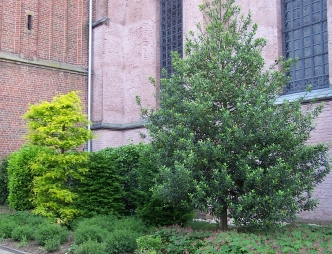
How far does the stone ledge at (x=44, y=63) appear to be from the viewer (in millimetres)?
17797

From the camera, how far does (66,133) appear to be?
1206 centimetres

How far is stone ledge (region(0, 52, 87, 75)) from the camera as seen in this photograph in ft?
58.4

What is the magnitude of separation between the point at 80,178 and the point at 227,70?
5361 millimetres

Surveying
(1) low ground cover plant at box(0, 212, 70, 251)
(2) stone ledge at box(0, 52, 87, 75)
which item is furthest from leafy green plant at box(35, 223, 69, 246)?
(2) stone ledge at box(0, 52, 87, 75)

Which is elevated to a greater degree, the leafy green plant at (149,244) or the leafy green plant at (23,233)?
the leafy green plant at (149,244)

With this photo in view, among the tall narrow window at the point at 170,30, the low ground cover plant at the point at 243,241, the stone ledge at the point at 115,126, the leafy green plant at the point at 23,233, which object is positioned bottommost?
the leafy green plant at the point at 23,233

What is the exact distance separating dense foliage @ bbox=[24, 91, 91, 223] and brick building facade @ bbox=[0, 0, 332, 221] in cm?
539

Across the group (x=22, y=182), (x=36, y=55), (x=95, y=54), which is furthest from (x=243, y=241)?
(x=95, y=54)

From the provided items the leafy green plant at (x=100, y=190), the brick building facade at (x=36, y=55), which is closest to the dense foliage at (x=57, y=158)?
the leafy green plant at (x=100, y=190)

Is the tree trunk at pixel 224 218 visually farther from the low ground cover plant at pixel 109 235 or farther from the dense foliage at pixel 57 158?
the dense foliage at pixel 57 158

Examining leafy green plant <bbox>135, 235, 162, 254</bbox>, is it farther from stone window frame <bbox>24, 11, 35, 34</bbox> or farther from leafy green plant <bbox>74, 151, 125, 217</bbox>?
stone window frame <bbox>24, 11, 35, 34</bbox>

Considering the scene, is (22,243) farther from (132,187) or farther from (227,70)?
(227,70)

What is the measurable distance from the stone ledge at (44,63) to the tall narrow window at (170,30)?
389 cm

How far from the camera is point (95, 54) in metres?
20.2
